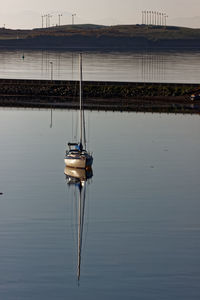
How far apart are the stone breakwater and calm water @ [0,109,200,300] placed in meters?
26.2

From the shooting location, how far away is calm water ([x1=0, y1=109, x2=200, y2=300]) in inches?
1235

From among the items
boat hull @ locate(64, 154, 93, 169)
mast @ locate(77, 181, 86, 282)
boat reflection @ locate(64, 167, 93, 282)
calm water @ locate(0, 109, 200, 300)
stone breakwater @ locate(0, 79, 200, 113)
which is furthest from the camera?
stone breakwater @ locate(0, 79, 200, 113)

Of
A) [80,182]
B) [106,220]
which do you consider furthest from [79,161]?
[106,220]

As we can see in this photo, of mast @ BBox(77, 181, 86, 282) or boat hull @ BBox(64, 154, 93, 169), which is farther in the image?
boat hull @ BBox(64, 154, 93, 169)

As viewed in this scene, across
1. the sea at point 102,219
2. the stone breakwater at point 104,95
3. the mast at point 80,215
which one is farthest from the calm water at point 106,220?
the stone breakwater at point 104,95

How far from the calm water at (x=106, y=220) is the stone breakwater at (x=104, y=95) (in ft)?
85.9

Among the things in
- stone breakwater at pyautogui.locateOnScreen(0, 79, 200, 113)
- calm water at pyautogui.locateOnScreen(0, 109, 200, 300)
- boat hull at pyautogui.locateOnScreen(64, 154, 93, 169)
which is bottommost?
calm water at pyautogui.locateOnScreen(0, 109, 200, 300)

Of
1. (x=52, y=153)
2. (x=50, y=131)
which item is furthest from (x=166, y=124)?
(x=52, y=153)

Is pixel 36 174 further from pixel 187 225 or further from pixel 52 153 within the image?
pixel 187 225

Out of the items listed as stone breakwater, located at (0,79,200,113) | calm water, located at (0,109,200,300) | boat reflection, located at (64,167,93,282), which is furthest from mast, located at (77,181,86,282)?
stone breakwater, located at (0,79,200,113)

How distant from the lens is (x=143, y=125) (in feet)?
294

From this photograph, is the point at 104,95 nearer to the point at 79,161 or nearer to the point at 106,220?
the point at 79,161

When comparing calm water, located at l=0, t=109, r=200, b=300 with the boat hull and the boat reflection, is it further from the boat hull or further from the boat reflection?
the boat hull

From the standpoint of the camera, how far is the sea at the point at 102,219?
3144 centimetres
